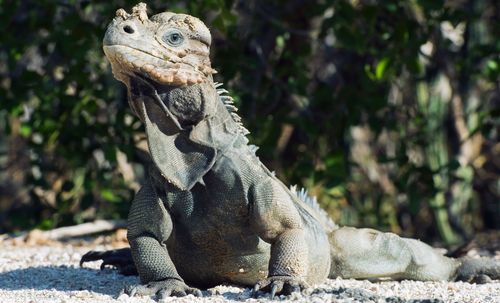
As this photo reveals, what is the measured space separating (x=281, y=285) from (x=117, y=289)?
3.69 ft

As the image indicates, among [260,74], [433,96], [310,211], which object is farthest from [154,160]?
[433,96]

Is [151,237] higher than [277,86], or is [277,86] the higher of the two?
[151,237]

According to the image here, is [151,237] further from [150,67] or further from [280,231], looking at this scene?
[150,67]

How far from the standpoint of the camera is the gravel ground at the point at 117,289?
17.0ft

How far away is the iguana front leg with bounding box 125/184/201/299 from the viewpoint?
545 centimetres

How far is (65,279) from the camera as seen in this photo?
6414mm

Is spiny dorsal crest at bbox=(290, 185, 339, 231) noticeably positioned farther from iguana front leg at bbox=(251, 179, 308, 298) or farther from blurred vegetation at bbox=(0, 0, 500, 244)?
blurred vegetation at bbox=(0, 0, 500, 244)

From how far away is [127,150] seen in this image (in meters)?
9.45

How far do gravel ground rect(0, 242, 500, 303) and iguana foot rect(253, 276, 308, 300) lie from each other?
44 millimetres

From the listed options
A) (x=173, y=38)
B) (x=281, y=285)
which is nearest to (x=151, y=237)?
(x=281, y=285)

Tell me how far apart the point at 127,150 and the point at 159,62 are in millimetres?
4312

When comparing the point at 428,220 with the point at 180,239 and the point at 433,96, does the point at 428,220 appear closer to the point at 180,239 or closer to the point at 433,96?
the point at 433,96

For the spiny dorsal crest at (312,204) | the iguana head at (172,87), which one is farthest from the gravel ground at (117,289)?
the iguana head at (172,87)

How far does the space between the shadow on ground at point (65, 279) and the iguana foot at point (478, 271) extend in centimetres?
202
